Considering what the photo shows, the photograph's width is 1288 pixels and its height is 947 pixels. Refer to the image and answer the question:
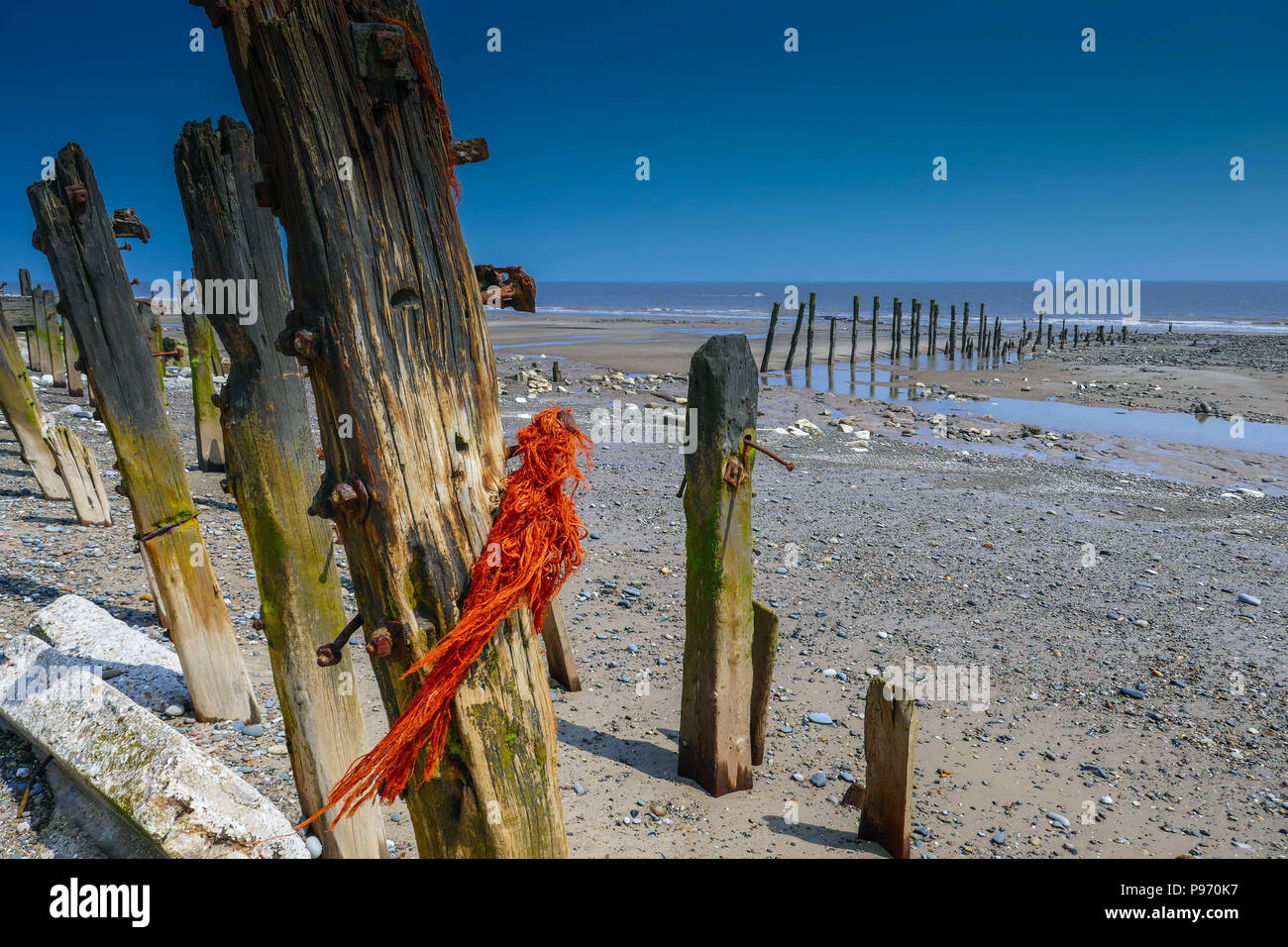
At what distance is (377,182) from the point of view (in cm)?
225

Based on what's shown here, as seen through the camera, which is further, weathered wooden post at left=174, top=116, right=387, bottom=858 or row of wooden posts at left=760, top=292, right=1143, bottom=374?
row of wooden posts at left=760, top=292, right=1143, bottom=374

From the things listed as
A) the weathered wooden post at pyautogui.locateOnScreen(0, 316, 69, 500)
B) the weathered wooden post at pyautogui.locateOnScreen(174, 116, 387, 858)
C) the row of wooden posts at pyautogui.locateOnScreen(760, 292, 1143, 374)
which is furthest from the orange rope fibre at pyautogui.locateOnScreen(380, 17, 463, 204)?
the row of wooden posts at pyautogui.locateOnScreen(760, 292, 1143, 374)

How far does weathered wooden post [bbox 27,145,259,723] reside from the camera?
5.47 metres

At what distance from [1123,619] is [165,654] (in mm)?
9641

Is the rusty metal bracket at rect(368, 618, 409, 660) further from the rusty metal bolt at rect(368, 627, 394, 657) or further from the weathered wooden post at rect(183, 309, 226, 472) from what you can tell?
the weathered wooden post at rect(183, 309, 226, 472)

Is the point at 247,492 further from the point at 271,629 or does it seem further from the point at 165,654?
the point at 165,654

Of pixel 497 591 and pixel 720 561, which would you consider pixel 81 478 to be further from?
pixel 497 591

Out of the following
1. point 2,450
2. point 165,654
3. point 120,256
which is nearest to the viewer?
point 120,256

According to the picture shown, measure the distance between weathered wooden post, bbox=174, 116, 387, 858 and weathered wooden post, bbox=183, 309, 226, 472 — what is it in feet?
24.9

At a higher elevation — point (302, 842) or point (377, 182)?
point (377, 182)

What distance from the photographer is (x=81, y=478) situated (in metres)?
9.44

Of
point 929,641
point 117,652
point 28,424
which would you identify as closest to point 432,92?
point 117,652

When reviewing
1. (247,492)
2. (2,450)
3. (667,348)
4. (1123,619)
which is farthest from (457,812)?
(667,348)

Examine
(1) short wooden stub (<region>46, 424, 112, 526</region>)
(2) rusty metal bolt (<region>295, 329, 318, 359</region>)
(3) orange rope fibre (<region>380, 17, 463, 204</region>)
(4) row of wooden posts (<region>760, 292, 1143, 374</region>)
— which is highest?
(4) row of wooden posts (<region>760, 292, 1143, 374</region>)
